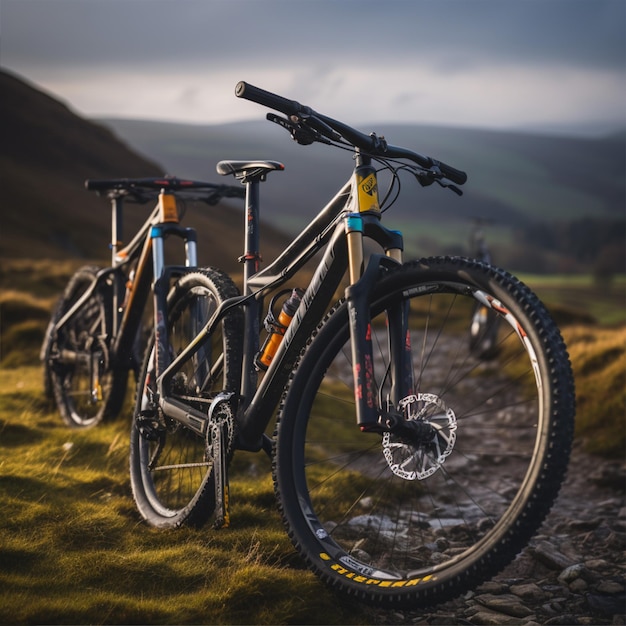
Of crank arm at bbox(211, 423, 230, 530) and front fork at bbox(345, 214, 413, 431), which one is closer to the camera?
front fork at bbox(345, 214, 413, 431)

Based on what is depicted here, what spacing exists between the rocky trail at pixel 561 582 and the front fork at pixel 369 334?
102cm

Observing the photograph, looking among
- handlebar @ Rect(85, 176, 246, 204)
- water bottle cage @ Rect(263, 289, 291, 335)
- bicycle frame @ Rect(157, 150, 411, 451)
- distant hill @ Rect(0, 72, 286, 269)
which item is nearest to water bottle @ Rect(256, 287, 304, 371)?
water bottle cage @ Rect(263, 289, 291, 335)

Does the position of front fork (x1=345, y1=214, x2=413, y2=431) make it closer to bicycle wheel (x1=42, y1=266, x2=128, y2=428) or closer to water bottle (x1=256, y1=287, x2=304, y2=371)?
water bottle (x1=256, y1=287, x2=304, y2=371)

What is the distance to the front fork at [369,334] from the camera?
3432 mm

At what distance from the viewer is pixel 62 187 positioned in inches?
2346

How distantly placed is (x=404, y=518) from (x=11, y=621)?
9.07ft

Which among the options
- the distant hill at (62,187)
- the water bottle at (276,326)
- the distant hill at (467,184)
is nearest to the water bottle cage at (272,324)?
the water bottle at (276,326)

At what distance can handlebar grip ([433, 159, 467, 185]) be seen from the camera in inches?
150

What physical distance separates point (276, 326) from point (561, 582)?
82.3 inches

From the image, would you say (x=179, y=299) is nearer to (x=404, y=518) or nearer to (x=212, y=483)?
(x=212, y=483)

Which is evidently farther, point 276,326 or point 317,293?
point 276,326

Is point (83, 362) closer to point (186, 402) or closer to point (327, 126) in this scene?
point (186, 402)

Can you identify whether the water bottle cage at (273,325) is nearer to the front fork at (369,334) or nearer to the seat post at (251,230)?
the seat post at (251,230)

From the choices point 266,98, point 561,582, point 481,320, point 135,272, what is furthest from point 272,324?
point 481,320
